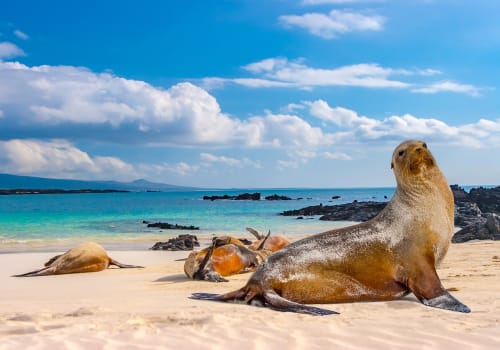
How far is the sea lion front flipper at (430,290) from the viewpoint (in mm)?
5891

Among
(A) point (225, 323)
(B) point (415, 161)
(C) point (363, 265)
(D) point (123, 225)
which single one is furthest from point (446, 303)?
(D) point (123, 225)

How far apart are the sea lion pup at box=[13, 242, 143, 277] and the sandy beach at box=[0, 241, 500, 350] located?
10.5ft

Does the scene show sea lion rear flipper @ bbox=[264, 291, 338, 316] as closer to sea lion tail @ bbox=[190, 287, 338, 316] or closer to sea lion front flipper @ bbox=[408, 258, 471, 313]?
sea lion tail @ bbox=[190, 287, 338, 316]

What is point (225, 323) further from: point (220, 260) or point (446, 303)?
point (220, 260)

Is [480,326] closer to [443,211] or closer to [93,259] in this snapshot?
[443,211]

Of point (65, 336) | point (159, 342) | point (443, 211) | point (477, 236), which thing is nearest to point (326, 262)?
point (443, 211)

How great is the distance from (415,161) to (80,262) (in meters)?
7.15

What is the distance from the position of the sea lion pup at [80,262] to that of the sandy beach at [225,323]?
3206 mm

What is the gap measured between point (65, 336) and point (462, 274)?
6.04m

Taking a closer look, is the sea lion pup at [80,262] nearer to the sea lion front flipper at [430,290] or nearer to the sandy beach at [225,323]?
the sandy beach at [225,323]

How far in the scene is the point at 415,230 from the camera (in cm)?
668

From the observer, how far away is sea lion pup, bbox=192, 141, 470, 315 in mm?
6391

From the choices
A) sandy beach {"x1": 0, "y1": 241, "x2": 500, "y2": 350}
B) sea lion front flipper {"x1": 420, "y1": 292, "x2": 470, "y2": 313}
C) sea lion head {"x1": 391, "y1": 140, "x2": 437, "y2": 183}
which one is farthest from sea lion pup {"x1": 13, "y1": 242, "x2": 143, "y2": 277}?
sea lion front flipper {"x1": 420, "y1": 292, "x2": 470, "y2": 313}

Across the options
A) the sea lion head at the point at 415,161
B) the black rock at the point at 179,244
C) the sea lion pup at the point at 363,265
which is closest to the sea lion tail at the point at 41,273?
the sea lion pup at the point at 363,265
